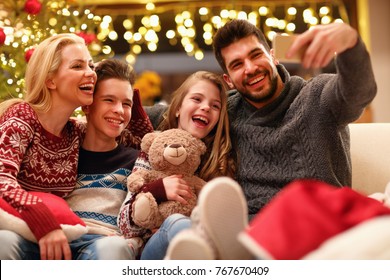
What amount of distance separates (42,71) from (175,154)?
1.65ft

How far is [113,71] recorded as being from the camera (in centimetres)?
163

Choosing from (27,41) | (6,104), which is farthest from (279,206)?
(27,41)

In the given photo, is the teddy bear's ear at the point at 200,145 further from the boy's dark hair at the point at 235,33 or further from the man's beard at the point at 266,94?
the boy's dark hair at the point at 235,33

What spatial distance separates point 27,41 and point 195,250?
135 cm

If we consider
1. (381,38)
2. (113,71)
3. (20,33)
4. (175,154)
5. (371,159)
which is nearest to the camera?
(175,154)

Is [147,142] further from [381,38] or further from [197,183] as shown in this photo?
[381,38]

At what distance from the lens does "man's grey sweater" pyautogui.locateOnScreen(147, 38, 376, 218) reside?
1.44 m

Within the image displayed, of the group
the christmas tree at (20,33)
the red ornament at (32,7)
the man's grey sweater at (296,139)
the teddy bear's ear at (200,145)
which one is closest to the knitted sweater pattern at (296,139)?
the man's grey sweater at (296,139)

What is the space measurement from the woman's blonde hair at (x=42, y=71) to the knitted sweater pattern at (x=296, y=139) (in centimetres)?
63

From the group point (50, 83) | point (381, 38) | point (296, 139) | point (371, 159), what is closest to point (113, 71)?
point (50, 83)

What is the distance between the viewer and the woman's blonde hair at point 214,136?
5.02ft

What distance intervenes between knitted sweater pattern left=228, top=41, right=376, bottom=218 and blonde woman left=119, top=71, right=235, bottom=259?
0.24 feet

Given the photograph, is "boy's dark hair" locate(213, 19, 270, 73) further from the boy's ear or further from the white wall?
the white wall
